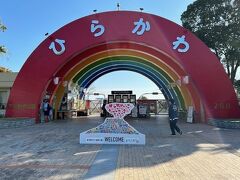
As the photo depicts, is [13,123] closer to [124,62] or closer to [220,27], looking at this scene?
[124,62]

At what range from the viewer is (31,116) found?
2309 centimetres

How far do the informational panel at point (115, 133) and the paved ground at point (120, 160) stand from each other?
43cm

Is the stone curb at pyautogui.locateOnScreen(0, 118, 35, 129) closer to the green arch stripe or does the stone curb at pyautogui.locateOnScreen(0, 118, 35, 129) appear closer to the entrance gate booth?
the entrance gate booth

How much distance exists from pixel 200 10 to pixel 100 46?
43.4ft

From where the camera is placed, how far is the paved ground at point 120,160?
8.11 m

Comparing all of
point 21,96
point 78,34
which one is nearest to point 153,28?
point 78,34

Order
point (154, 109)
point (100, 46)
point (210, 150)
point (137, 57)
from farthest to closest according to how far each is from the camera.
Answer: point (154, 109) → point (137, 57) → point (100, 46) → point (210, 150)

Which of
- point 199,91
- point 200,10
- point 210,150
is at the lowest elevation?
point 210,150

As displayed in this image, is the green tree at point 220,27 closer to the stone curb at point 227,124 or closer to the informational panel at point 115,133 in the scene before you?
the stone curb at point 227,124

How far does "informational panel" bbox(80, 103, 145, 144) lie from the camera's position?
1299 centimetres

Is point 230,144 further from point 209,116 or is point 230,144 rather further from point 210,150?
point 209,116

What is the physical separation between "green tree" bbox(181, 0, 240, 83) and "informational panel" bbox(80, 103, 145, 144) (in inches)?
798

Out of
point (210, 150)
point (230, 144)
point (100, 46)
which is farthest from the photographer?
point (100, 46)

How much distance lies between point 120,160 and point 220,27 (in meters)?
24.8
